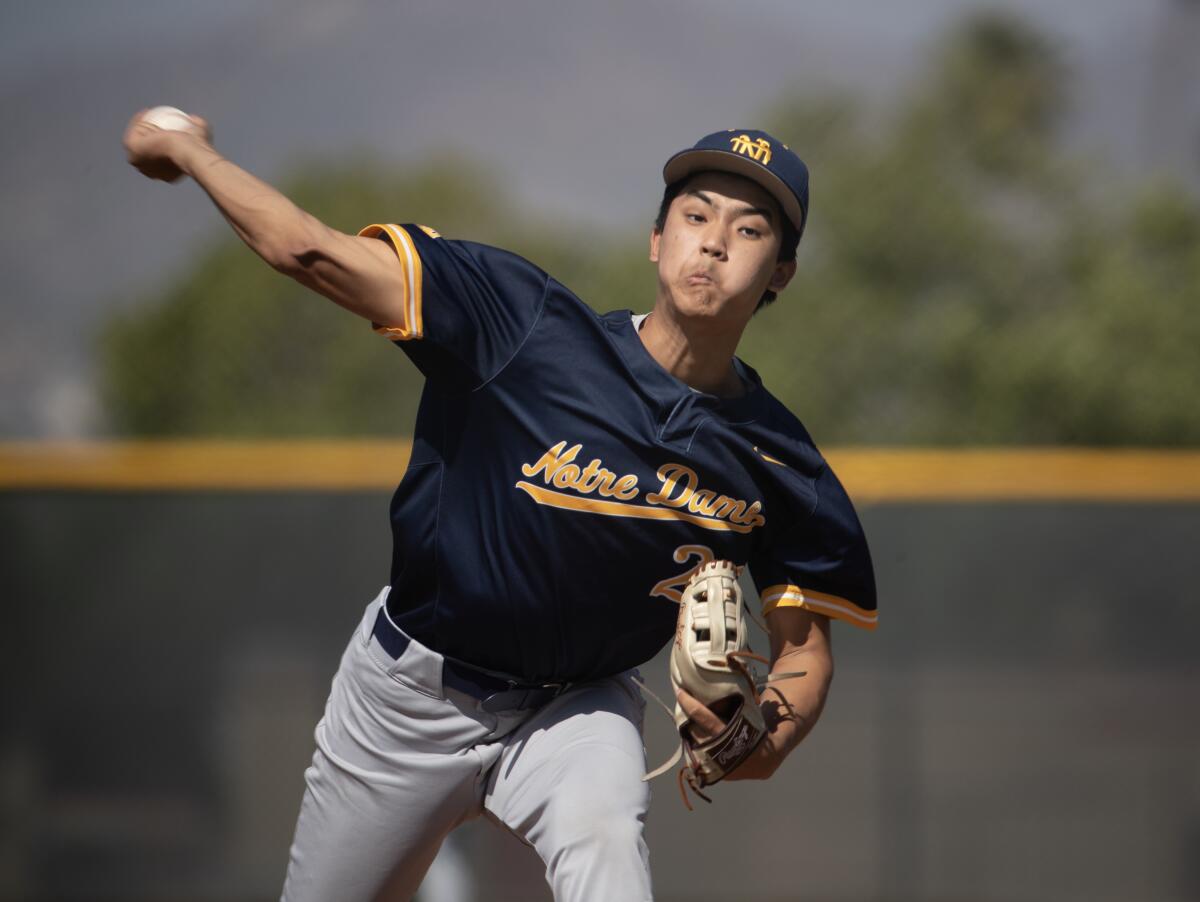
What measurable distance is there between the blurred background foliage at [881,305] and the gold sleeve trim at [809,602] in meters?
3.50

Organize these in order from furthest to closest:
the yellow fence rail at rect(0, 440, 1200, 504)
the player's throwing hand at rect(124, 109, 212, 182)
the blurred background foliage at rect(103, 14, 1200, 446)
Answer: the blurred background foliage at rect(103, 14, 1200, 446), the yellow fence rail at rect(0, 440, 1200, 504), the player's throwing hand at rect(124, 109, 212, 182)

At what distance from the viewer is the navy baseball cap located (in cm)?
227

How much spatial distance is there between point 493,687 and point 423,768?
0.18m

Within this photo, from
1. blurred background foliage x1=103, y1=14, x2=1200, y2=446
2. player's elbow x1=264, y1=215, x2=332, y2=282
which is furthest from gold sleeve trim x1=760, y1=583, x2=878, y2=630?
blurred background foliage x1=103, y1=14, x2=1200, y2=446

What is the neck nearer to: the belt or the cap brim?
the cap brim

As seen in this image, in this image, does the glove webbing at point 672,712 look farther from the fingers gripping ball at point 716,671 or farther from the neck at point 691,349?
the neck at point 691,349

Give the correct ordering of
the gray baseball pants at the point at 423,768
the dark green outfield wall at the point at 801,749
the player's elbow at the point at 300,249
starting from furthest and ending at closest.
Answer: the dark green outfield wall at the point at 801,749, the gray baseball pants at the point at 423,768, the player's elbow at the point at 300,249

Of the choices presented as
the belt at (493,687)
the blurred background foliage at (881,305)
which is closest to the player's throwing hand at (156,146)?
the belt at (493,687)

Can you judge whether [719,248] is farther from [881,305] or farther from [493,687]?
[881,305]

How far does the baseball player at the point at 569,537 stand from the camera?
7.27 feet

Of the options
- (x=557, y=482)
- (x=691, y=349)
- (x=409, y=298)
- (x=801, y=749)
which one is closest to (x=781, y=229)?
(x=691, y=349)

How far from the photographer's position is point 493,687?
235cm

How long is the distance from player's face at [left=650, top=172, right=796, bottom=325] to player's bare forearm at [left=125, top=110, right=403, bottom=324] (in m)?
0.47

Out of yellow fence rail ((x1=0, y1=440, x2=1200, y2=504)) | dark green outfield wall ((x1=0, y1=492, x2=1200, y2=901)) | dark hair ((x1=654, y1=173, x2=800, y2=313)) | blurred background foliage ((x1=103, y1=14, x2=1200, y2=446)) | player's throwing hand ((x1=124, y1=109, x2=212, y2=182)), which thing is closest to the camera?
player's throwing hand ((x1=124, y1=109, x2=212, y2=182))
